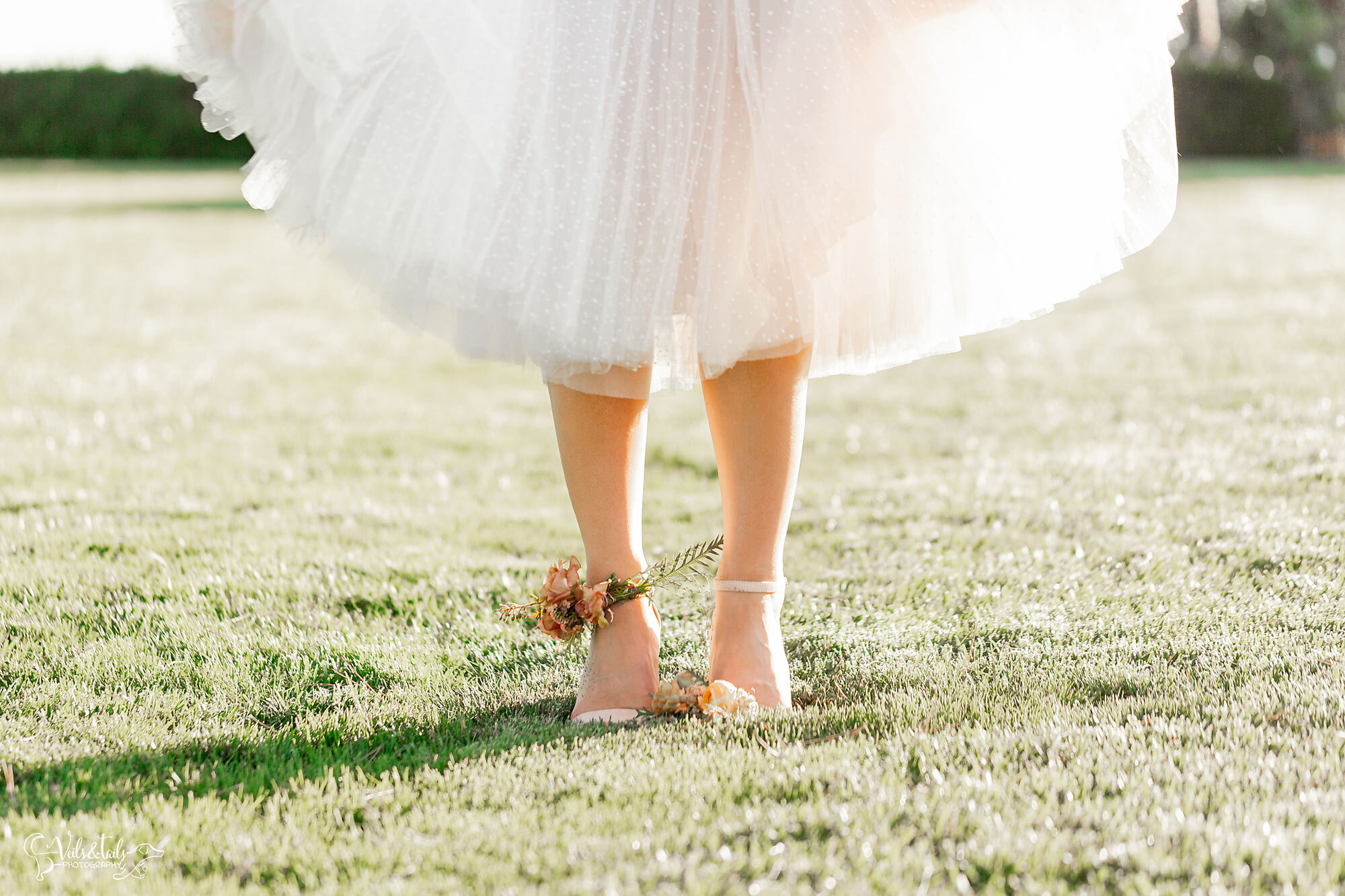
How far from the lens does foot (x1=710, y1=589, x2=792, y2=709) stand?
5.13ft

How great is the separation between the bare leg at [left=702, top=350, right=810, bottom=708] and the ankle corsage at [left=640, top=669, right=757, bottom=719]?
0.04 m

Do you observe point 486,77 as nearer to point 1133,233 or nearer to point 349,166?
point 349,166

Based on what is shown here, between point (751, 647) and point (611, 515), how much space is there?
252mm

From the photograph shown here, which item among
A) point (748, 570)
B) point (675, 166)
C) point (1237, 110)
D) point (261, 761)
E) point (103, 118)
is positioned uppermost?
point (1237, 110)

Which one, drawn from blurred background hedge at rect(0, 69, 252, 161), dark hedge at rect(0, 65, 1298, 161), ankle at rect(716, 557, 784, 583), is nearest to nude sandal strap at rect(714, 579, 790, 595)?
ankle at rect(716, 557, 784, 583)

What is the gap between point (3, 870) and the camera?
114 centimetres

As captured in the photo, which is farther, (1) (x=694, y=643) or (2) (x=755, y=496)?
(1) (x=694, y=643)

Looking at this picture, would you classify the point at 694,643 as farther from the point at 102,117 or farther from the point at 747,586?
the point at 102,117

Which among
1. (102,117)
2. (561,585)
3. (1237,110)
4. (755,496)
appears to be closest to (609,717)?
(561,585)

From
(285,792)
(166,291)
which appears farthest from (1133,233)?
(166,291)

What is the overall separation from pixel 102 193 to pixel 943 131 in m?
12.9

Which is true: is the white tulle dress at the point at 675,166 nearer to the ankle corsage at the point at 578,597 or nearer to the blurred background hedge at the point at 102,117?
the ankle corsage at the point at 578,597

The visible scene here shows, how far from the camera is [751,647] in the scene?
61.8 inches

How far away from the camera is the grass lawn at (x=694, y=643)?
1146 mm
